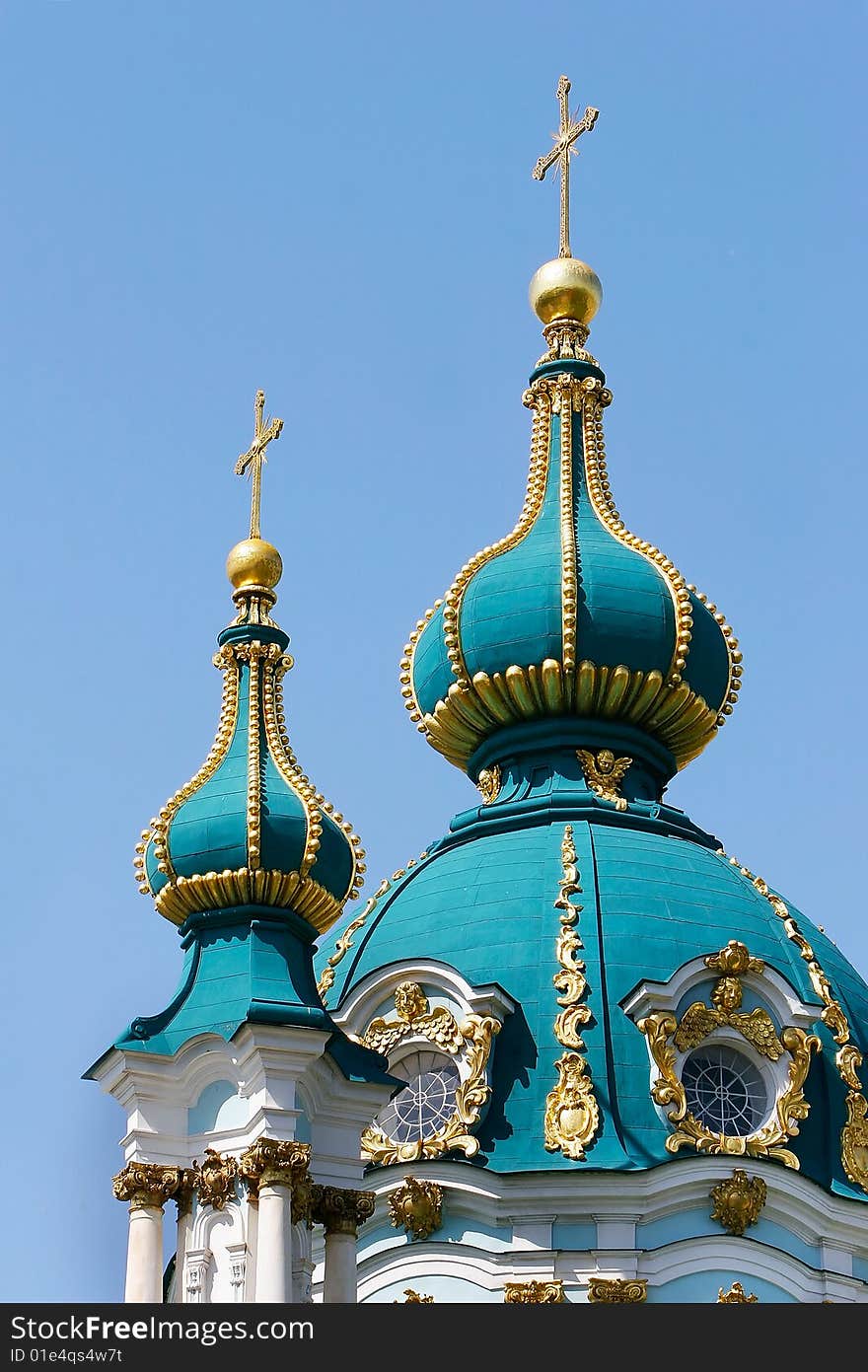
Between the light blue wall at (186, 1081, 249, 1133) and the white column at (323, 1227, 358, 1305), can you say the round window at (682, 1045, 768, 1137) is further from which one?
the light blue wall at (186, 1081, 249, 1133)

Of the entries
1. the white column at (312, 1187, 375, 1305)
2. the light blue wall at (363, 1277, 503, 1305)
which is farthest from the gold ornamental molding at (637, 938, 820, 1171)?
the white column at (312, 1187, 375, 1305)

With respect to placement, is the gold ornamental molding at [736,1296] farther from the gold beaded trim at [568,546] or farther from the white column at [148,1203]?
the gold beaded trim at [568,546]

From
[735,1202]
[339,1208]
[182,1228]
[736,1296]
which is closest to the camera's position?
[182,1228]

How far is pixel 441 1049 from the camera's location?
22.8 meters

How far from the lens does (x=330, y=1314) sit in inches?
623

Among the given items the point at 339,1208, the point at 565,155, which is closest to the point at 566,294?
the point at 565,155

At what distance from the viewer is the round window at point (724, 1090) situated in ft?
74.6

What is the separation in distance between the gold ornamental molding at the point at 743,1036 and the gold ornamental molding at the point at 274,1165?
11.7ft

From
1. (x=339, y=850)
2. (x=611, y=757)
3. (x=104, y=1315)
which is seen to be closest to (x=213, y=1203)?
(x=339, y=850)

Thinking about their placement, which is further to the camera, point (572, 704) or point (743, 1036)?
point (572, 704)

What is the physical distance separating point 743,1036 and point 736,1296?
6.53ft

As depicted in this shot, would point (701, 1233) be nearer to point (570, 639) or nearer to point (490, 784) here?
point (490, 784)

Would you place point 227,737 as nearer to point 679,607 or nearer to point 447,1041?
point 447,1041

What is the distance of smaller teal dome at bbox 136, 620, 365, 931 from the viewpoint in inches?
822
